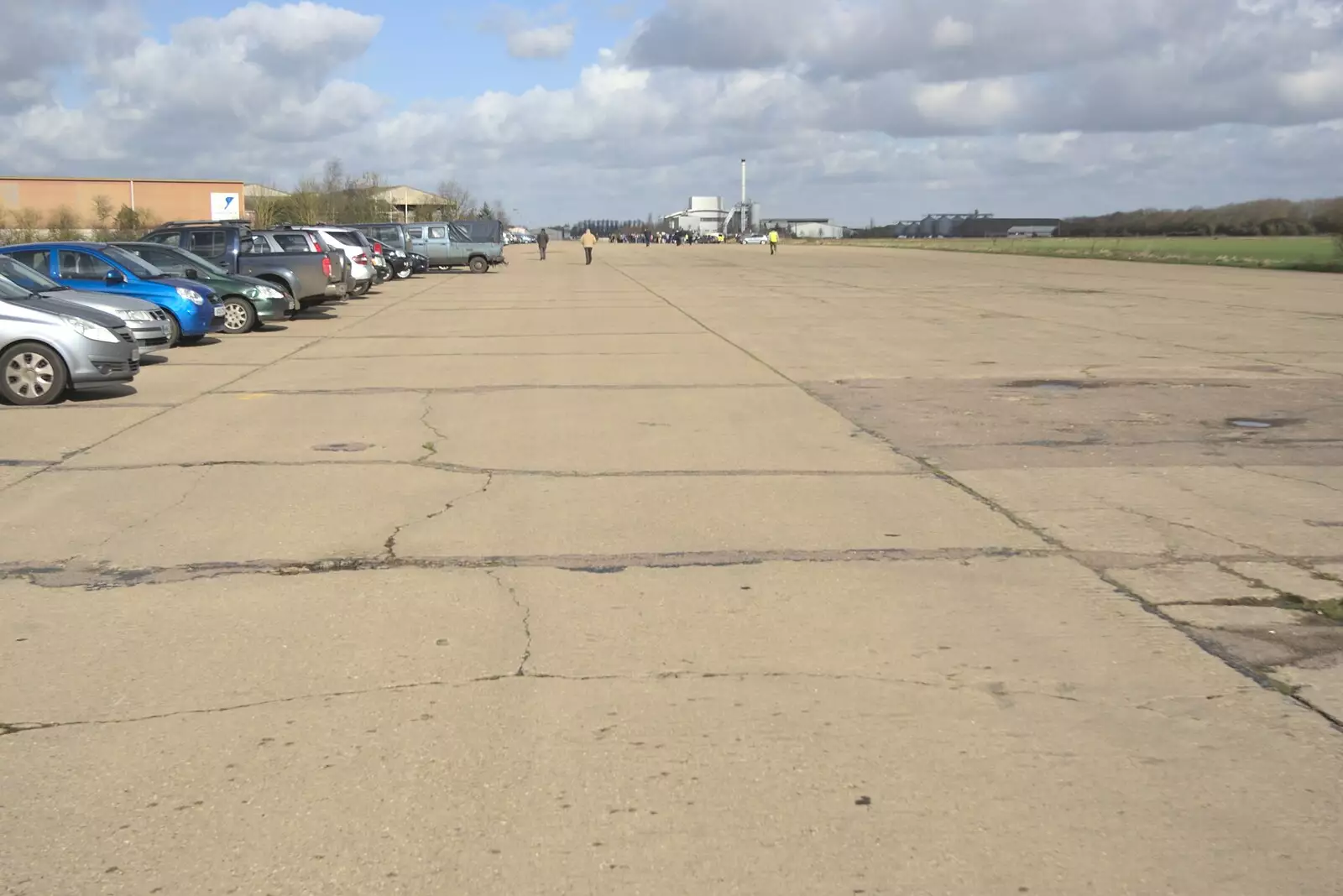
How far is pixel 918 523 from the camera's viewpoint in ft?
26.7

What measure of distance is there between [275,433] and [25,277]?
20.5 ft

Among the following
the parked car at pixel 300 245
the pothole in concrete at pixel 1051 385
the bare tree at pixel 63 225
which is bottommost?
the pothole in concrete at pixel 1051 385

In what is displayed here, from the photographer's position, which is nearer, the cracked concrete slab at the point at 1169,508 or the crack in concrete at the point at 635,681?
the crack in concrete at the point at 635,681

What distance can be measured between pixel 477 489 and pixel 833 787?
5.37 m

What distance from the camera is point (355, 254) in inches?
1249

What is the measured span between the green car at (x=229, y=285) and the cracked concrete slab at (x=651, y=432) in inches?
375

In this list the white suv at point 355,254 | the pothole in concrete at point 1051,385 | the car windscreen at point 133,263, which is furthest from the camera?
the white suv at point 355,254

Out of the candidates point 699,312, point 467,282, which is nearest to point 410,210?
point 467,282

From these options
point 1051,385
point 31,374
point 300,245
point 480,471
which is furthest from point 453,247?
point 480,471

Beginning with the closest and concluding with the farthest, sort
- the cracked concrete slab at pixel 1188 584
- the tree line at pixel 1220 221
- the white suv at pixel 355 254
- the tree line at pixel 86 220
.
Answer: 1. the cracked concrete slab at pixel 1188 584
2. the white suv at pixel 355 254
3. the tree line at pixel 86 220
4. the tree line at pixel 1220 221

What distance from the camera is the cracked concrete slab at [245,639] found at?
17.3 ft

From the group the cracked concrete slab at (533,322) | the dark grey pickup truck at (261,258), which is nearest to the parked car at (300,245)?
the dark grey pickup truck at (261,258)

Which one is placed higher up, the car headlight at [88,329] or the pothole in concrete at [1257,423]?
the car headlight at [88,329]

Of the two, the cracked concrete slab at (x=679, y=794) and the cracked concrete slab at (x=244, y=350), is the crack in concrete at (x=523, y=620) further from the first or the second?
the cracked concrete slab at (x=244, y=350)
